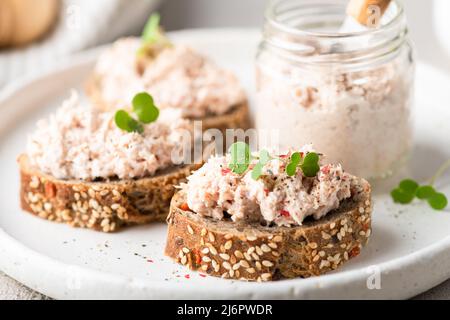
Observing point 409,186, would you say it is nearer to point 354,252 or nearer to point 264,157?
point 354,252

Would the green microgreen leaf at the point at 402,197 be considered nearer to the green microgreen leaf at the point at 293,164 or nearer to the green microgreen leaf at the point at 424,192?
the green microgreen leaf at the point at 424,192

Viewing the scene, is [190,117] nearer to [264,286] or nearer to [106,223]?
[106,223]

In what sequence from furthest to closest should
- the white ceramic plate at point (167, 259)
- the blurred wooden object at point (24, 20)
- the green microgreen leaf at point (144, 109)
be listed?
the blurred wooden object at point (24, 20)
the green microgreen leaf at point (144, 109)
the white ceramic plate at point (167, 259)

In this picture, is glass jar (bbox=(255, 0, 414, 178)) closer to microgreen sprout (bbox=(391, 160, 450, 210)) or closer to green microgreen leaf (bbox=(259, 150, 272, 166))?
microgreen sprout (bbox=(391, 160, 450, 210))

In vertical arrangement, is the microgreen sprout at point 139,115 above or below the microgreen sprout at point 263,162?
above

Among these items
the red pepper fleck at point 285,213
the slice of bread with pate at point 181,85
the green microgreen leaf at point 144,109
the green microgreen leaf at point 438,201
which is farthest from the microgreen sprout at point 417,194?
the green microgreen leaf at point 144,109
